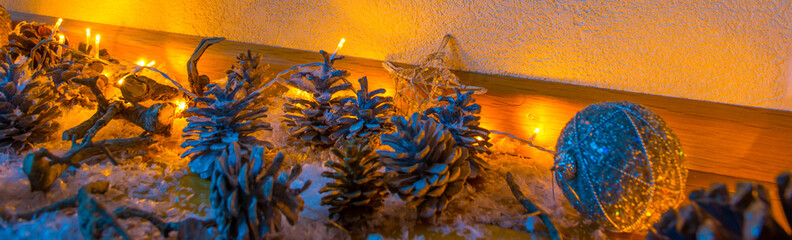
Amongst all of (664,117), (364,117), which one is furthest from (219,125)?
(664,117)

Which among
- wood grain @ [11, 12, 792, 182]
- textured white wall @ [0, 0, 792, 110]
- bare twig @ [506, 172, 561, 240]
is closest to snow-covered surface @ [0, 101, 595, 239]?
bare twig @ [506, 172, 561, 240]

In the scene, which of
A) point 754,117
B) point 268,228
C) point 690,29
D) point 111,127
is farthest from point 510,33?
point 111,127

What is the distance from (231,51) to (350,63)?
279 mm

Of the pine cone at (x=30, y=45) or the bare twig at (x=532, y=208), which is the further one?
the pine cone at (x=30, y=45)

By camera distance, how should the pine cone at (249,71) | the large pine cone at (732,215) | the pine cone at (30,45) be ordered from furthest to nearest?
Result: the pine cone at (30,45) < the pine cone at (249,71) < the large pine cone at (732,215)

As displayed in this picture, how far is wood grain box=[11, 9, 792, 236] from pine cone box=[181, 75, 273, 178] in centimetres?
26

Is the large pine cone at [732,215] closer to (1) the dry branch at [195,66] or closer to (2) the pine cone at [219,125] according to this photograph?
(2) the pine cone at [219,125]

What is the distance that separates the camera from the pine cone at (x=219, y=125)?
1.84ft

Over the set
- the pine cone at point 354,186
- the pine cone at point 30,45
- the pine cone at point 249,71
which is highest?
the pine cone at point 30,45

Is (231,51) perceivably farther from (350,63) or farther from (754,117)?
(754,117)

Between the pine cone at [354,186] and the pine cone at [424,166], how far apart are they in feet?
0.06

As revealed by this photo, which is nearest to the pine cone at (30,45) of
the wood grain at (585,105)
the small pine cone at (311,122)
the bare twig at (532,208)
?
the wood grain at (585,105)

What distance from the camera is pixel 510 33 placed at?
0.69 meters

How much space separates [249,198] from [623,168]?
44cm
